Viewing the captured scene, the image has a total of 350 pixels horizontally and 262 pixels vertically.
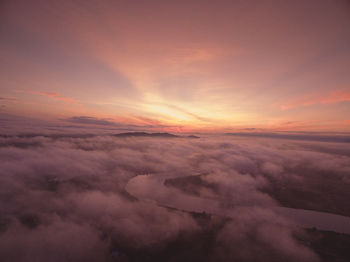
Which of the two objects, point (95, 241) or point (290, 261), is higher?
point (95, 241)

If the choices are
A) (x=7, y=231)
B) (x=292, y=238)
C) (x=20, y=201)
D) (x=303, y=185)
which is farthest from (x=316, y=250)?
(x=20, y=201)

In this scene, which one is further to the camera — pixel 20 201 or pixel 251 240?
pixel 20 201

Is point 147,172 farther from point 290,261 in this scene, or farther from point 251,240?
point 290,261

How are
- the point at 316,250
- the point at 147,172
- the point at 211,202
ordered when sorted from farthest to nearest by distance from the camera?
the point at 147,172 → the point at 211,202 → the point at 316,250

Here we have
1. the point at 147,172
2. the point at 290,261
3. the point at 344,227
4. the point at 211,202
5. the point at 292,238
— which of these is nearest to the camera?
the point at 290,261

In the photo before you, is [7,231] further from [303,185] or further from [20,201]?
[303,185]

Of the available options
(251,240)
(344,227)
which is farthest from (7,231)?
(344,227)
